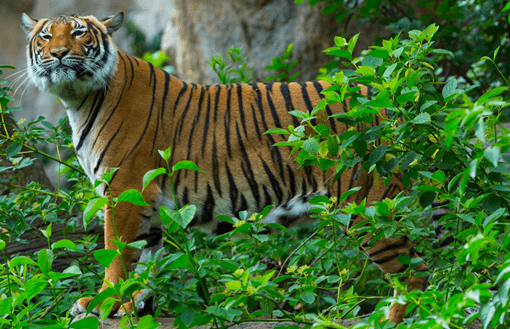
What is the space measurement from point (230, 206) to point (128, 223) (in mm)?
618

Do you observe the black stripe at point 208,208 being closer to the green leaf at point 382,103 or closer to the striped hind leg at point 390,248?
the striped hind leg at point 390,248

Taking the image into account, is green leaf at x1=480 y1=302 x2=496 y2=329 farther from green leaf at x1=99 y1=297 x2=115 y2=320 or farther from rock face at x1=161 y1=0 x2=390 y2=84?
rock face at x1=161 y1=0 x2=390 y2=84

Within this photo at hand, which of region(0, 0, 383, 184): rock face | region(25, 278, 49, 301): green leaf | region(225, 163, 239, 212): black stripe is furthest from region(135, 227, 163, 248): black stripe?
region(0, 0, 383, 184): rock face

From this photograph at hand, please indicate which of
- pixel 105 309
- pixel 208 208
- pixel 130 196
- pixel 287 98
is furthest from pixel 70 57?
pixel 105 309

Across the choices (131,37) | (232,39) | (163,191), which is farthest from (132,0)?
(163,191)

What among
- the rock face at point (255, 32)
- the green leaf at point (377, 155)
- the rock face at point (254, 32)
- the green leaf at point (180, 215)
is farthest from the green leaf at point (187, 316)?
the rock face at point (254, 32)

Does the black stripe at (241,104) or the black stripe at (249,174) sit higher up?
the black stripe at (241,104)

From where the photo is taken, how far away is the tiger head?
9.00ft

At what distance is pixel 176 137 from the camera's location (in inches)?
118

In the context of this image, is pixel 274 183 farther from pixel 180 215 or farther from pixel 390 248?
pixel 180 215

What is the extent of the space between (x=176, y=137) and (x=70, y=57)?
0.76 meters

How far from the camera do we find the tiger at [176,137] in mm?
2766

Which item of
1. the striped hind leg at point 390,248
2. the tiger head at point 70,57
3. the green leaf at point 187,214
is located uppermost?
the tiger head at point 70,57

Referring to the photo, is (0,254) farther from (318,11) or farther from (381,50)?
(318,11)
